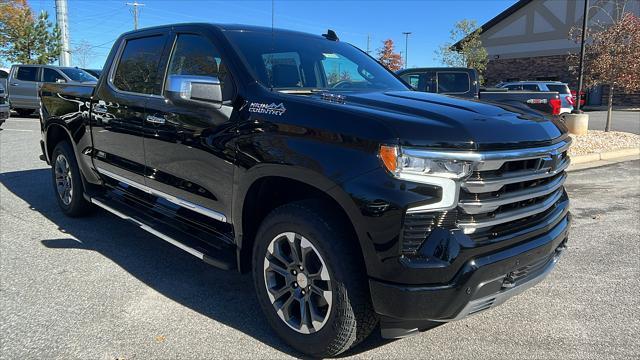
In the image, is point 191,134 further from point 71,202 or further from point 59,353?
point 71,202

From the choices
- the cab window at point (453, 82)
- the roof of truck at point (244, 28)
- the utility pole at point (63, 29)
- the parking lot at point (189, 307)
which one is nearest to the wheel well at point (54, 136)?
the parking lot at point (189, 307)

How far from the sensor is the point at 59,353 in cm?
291

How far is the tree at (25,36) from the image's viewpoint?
35.6 m

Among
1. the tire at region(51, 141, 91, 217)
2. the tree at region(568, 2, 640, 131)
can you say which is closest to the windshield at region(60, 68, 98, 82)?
the tire at region(51, 141, 91, 217)

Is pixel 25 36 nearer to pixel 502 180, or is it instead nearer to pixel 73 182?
pixel 73 182

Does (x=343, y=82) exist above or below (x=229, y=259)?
above

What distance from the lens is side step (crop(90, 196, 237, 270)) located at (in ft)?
10.8

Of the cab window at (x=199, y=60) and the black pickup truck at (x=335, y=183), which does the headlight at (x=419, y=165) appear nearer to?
the black pickup truck at (x=335, y=183)

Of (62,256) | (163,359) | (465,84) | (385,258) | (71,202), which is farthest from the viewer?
(465,84)

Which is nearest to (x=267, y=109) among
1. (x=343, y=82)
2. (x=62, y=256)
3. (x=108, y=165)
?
(x=343, y=82)

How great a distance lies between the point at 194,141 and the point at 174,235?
783mm

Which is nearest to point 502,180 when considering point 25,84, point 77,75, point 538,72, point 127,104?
point 127,104

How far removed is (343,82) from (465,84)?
21.7 ft

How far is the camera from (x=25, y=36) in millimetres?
35812
